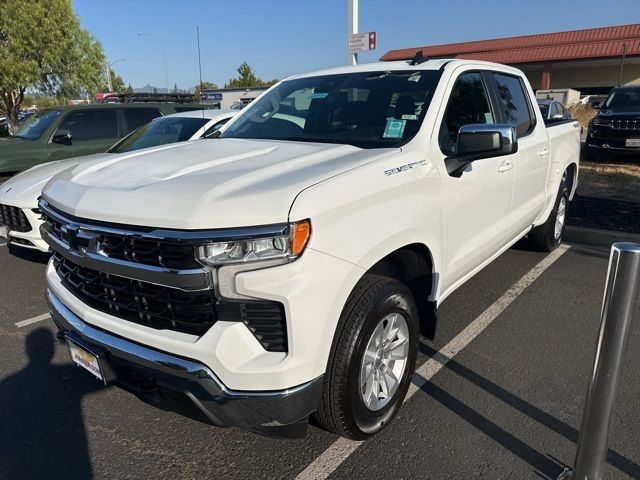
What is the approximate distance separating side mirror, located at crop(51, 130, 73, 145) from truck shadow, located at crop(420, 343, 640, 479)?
7577mm

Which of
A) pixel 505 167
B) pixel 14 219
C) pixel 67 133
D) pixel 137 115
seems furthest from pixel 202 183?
pixel 137 115

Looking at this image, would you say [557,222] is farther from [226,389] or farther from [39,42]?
[39,42]

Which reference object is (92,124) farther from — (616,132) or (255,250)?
(616,132)

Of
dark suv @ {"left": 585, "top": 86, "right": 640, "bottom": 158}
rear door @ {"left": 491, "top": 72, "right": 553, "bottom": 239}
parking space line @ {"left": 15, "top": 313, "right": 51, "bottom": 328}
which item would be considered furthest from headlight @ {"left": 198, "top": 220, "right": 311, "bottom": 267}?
dark suv @ {"left": 585, "top": 86, "right": 640, "bottom": 158}

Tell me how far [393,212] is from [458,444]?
1.23 m

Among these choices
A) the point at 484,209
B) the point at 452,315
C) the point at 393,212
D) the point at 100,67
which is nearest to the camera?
the point at 393,212

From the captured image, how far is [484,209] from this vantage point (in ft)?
11.2

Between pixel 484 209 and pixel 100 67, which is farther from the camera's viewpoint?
pixel 100 67

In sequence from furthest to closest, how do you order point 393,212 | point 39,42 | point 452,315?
1. point 39,42
2. point 452,315
3. point 393,212

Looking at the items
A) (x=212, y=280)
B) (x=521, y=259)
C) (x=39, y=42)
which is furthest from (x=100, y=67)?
(x=212, y=280)

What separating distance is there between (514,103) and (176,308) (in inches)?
135

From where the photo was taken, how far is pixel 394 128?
3023 mm

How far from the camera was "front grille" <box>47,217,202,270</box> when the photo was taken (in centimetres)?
198

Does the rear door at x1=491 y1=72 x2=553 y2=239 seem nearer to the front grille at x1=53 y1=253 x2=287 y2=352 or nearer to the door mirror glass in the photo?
the door mirror glass
